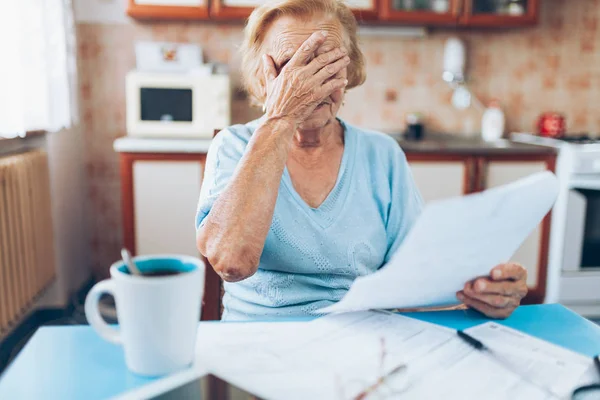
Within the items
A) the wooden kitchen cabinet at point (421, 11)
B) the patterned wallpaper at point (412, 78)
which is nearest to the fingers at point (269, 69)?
the wooden kitchen cabinet at point (421, 11)

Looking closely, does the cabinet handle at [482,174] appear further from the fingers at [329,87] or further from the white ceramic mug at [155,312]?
the white ceramic mug at [155,312]

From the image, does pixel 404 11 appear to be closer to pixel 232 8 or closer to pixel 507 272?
pixel 232 8

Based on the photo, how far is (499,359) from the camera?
0.61 meters

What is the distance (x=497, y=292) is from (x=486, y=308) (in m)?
0.03

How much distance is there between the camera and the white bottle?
2.99 meters

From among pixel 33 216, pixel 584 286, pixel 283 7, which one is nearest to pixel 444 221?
pixel 283 7

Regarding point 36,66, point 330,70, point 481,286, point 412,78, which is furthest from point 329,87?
point 412,78

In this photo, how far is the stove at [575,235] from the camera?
Result: 8.23ft

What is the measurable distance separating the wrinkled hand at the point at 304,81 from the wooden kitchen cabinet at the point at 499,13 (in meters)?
1.99

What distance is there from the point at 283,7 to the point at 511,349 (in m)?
0.76

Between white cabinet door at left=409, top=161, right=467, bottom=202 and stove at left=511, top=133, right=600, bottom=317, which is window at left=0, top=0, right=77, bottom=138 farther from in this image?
stove at left=511, top=133, right=600, bottom=317

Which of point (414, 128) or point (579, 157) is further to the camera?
point (414, 128)

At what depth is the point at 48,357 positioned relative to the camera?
59 centimetres

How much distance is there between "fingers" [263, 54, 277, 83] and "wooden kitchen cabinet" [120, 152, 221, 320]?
1447 millimetres
